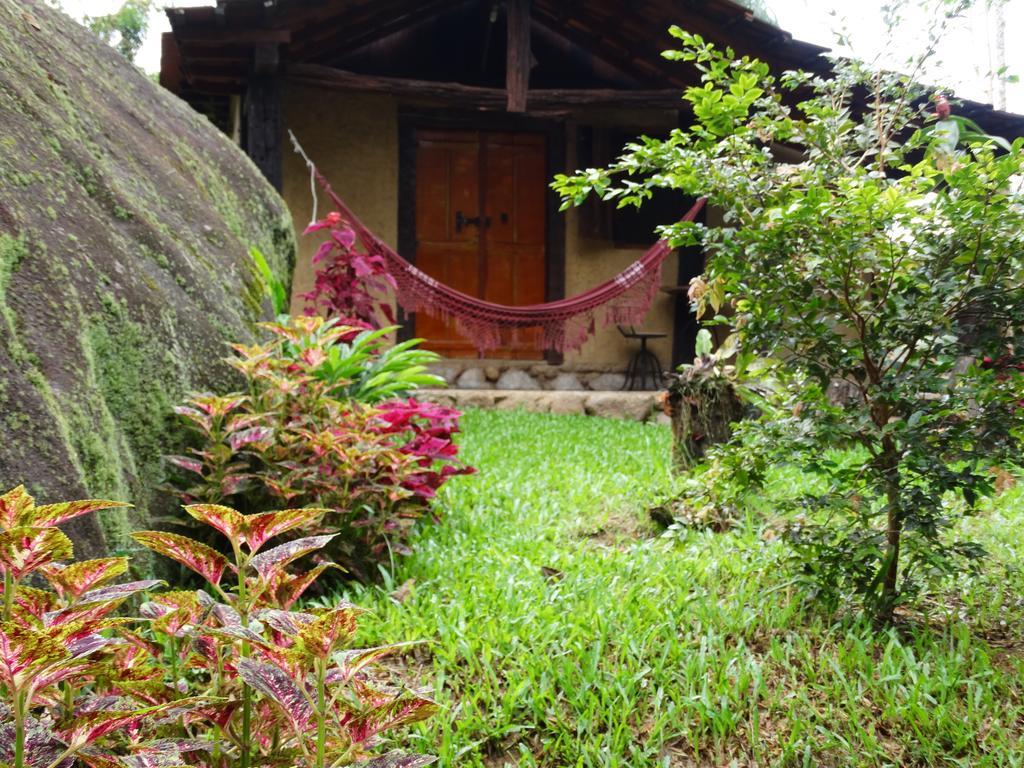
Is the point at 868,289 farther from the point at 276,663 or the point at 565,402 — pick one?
the point at 565,402

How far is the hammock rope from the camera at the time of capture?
469 centimetres

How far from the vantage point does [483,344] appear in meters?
4.89

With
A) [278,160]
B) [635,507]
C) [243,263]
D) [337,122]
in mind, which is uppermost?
[337,122]

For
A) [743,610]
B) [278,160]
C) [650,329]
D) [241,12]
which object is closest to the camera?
[743,610]

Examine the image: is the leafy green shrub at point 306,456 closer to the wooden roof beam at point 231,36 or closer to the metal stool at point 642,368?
the wooden roof beam at point 231,36

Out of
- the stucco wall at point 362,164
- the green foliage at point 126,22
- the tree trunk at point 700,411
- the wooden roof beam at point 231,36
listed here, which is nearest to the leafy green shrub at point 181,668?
the tree trunk at point 700,411

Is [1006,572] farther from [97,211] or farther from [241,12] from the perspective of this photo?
[241,12]

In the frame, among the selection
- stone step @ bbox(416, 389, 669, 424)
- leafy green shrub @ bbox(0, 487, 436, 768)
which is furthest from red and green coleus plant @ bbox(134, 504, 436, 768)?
stone step @ bbox(416, 389, 669, 424)

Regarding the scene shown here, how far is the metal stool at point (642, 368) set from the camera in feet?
21.0

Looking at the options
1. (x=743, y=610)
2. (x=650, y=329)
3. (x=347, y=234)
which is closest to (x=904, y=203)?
(x=743, y=610)

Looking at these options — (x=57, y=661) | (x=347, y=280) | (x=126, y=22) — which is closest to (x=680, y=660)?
(x=57, y=661)

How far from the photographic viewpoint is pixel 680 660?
5.00 ft

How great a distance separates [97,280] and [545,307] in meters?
3.46

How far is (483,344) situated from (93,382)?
11.1 ft
